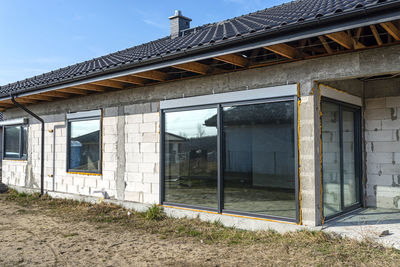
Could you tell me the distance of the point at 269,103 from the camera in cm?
558

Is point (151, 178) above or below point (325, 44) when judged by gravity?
below

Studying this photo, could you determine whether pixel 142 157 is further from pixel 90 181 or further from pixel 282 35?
pixel 282 35

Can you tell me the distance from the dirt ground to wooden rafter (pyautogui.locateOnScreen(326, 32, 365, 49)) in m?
2.96

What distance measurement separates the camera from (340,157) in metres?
6.05

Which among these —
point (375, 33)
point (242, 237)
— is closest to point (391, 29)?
point (375, 33)

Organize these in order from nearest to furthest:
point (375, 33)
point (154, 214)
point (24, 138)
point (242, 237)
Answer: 1. point (375, 33)
2. point (242, 237)
3. point (154, 214)
4. point (24, 138)

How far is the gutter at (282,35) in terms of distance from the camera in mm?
3586

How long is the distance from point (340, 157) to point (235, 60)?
2.60 meters

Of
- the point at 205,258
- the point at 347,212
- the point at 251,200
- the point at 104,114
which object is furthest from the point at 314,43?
the point at 104,114

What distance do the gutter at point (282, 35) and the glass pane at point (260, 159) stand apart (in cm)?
126

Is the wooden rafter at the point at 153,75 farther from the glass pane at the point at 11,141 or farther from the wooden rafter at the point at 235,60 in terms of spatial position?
the glass pane at the point at 11,141

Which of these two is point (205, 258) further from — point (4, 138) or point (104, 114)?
point (4, 138)

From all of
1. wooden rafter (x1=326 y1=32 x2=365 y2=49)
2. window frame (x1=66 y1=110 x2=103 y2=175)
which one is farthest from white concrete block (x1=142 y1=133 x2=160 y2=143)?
wooden rafter (x1=326 y1=32 x2=365 y2=49)

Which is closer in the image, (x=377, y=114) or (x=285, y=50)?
(x=285, y=50)
